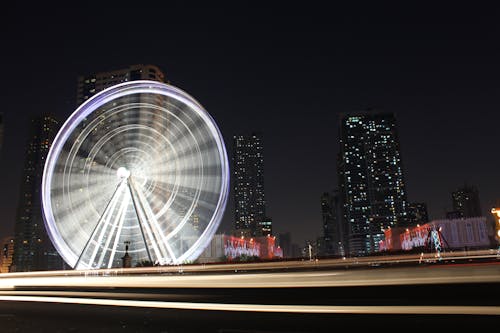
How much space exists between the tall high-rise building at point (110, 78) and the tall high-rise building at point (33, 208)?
32.2 metres

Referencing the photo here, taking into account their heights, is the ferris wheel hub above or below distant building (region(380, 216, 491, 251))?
above

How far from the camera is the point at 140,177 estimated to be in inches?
1034

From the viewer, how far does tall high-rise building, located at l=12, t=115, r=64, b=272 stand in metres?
120

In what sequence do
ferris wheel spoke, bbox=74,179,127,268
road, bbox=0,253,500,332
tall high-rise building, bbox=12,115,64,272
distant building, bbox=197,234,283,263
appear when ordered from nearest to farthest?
road, bbox=0,253,500,332 < ferris wheel spoke, bbox=74,179,127,268 < distant building, bbox=197,234,283,263 < tall high-rise building, bbox=12,115,64,272

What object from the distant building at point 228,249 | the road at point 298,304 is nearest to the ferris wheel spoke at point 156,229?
the road at point 298,304

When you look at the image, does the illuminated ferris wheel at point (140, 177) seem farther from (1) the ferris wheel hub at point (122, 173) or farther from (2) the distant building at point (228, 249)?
(2) the distant building at point (228, 249)

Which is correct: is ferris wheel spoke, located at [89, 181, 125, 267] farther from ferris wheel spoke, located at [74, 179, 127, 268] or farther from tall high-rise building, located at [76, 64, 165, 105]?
tall high-rise building, located at [76, 64, 165, 105]

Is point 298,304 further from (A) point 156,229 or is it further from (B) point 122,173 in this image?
(B) point 122,173

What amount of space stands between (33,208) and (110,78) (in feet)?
213

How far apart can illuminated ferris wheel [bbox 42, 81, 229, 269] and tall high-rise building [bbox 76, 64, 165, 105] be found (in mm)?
40696

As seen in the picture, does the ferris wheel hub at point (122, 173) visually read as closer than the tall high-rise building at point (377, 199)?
Yes

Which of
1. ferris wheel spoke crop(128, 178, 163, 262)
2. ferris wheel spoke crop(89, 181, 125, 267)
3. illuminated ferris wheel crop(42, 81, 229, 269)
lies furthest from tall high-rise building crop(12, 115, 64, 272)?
ferris wheel spoke crop(128, 178, 163, 262)

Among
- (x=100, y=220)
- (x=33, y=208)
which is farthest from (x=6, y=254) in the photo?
(x=33, y=208)

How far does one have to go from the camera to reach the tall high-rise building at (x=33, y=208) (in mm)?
120312
